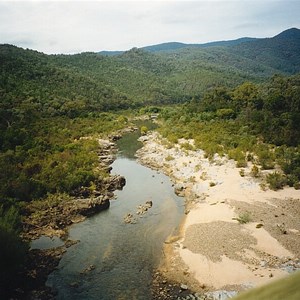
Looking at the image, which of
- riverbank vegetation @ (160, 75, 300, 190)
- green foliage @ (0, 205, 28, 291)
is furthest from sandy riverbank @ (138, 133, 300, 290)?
green foliage @ (0, 205, 28, 291)

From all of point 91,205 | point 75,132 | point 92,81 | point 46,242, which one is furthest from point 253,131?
point 92,81

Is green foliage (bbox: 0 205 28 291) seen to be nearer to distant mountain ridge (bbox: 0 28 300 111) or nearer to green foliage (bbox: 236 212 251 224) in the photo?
green foliage (bbox: 236 212 251 224)

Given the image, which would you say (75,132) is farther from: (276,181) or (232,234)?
(232,234)

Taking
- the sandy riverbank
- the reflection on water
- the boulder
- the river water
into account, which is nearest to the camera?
the river water

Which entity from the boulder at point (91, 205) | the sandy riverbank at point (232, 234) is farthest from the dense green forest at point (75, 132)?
the sandy riverbank at point (232, 234)

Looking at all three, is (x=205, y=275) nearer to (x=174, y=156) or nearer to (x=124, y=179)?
(x=124, y=179)


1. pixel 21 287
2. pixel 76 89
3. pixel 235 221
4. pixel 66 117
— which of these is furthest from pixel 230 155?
pixel 76 89

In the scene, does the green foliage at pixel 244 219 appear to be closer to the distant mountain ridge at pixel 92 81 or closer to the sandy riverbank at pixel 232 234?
the sandy riverbank at pixel 232 234
